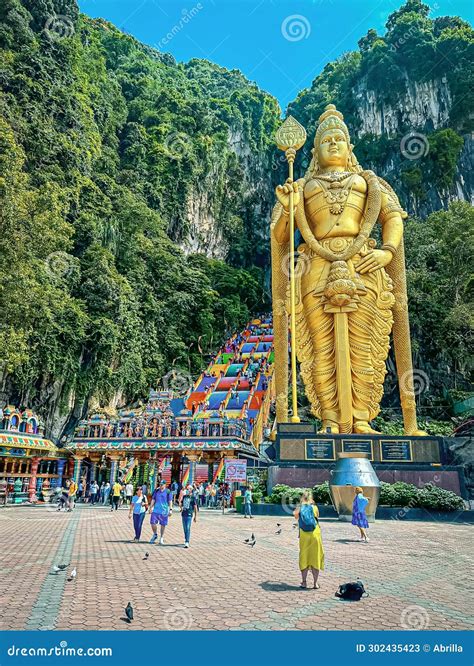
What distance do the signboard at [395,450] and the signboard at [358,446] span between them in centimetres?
27

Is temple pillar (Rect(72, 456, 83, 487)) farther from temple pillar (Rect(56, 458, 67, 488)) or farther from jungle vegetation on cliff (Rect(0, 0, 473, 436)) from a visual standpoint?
jungle vegetation on cliff (Rect(0, 0, 473, 436))

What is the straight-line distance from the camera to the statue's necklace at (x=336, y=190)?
1437cm

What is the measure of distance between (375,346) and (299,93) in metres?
60.0

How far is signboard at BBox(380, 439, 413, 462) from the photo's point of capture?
13.0 metres

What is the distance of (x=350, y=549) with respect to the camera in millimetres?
6703

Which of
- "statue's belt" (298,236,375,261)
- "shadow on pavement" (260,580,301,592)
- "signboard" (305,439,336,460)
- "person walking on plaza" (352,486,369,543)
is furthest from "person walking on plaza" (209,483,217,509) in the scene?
"shadow on pavement" (260,580,301,592)

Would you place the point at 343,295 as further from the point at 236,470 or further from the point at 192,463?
the point at 192,463

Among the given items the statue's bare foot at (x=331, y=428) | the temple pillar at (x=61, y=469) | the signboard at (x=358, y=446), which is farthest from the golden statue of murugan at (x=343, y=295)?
the temple pillar at (x=61, y=469)

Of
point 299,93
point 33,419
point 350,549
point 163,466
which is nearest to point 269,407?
point 163,466

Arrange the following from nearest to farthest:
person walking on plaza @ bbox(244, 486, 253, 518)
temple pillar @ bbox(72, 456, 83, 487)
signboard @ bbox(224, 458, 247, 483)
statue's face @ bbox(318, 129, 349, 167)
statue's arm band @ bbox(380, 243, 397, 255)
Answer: person walking on plaza @ bbox(244, 486, 253, 518)
statue's arm band @ bbox(380, 243, 397, 255)
signboard @ bbox(224, 458, 247, 483)
statue's face @ bbox(318, 129, 349, 167)
temple pillar @ bbox(72, 456, 83, 487)

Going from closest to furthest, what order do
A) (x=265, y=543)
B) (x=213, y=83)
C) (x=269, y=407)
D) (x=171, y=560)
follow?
(x=171, y=560) → (x=265, y=543) → (x=269, y=407) → (x=213, y=83)

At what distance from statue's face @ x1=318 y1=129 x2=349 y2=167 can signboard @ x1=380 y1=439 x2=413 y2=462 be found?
801 centimetres

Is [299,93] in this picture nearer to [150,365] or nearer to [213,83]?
[213,83]

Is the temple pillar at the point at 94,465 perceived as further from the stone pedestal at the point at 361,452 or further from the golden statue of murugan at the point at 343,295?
the stone pedestal at the point at 361,452
